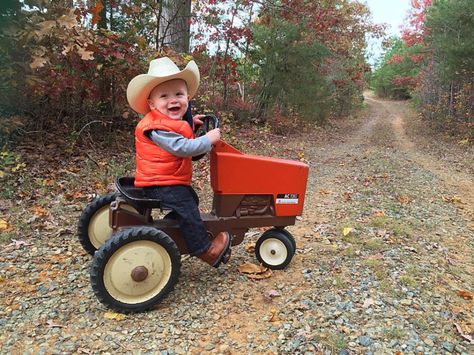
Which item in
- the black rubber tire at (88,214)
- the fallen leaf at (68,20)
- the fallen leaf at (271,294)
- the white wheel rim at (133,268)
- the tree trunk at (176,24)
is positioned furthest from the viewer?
the tree trunk at (176,24)

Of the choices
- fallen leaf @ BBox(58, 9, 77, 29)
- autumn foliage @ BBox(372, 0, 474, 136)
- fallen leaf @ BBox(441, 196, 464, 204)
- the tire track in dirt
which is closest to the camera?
fallen leaf @ BBox(58, 9, 77, 29)

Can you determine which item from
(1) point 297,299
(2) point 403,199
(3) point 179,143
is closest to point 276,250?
(1) point 297,299

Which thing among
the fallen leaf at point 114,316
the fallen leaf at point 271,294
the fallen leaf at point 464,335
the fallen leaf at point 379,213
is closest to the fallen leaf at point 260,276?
the fallen leaf at point 271,294

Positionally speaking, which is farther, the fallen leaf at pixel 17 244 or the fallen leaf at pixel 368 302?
the fallen leaf at pixel 17 244

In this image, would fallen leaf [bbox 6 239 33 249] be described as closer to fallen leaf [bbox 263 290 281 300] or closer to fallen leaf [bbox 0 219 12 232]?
fallen leaf [bbox 0 219 12 232]

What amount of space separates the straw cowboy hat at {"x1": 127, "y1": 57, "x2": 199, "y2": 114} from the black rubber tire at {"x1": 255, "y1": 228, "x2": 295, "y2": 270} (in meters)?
1.59

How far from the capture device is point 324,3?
17.7 m

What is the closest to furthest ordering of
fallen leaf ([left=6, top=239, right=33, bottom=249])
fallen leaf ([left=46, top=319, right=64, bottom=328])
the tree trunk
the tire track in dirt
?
fallen leaf ([left=46, top=319, right=64, bottom=328]), fallen leaf ([left=6, top=239, right=33, bottom=249]), the tire track in dirt, the tree trunk

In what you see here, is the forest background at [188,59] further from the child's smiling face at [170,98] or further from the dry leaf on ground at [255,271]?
the dry leaf on ground at [255,271]

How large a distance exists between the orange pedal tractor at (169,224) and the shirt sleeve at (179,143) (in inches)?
12.9

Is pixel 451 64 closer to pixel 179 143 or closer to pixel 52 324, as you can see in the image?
pixel 179 143

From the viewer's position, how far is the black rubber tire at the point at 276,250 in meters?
3.91

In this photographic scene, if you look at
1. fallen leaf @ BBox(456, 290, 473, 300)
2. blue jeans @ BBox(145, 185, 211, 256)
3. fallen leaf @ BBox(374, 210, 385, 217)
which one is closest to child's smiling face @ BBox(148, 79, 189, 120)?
blue jeans @ BBox(145, 185, 211, 256)

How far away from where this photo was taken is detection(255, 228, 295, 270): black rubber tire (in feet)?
12.8
